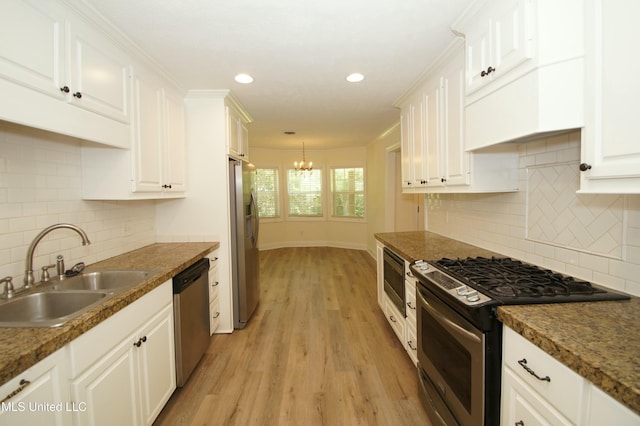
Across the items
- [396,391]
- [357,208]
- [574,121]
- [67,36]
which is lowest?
[396,391]

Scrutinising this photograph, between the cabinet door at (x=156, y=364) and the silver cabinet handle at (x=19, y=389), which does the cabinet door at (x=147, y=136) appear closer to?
the cabinet door at (x=156, y=364)

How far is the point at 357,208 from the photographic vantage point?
7.13 m

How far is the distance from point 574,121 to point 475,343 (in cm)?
98

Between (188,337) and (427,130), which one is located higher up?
(427,130)

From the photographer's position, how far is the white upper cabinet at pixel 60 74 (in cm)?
118

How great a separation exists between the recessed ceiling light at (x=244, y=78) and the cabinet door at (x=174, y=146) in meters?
0.62

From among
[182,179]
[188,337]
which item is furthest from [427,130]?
[188,337]

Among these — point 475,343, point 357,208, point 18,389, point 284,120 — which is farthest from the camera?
point 357,208

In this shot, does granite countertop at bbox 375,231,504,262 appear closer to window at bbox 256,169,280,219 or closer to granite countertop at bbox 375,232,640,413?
granite countertop at bbox 375,232,640,413

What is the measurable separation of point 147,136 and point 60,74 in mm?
810

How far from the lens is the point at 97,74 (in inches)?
66.6

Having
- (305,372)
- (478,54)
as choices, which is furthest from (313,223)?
(478,54)

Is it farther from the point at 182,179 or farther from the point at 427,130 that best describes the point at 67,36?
the point at 427,130

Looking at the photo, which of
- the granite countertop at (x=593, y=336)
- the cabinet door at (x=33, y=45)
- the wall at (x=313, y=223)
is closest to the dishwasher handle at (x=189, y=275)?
the cabinet door at (x=33, y=45)
